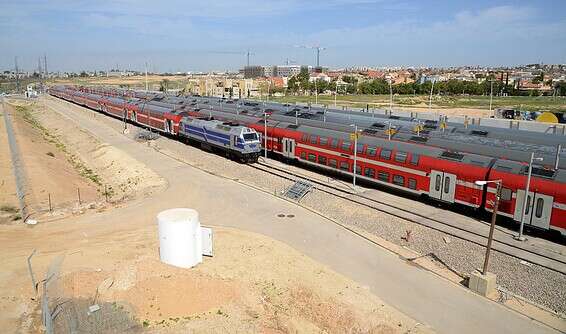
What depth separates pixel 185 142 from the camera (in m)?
56.2

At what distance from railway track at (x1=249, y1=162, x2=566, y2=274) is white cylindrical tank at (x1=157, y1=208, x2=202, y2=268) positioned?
1368 centimetres

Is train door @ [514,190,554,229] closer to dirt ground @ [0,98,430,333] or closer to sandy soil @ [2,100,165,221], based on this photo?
dirt ground @ [0,98,430,333]

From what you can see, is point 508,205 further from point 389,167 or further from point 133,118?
point 133,118

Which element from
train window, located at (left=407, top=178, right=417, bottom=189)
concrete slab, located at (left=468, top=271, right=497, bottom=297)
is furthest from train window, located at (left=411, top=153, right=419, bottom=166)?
concrete slab, located at (left=468, top=271, right=497, bottom=297)

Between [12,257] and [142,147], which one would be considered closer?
[12,257]

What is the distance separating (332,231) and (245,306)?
9403mm

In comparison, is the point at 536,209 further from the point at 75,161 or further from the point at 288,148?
the point at 75,161

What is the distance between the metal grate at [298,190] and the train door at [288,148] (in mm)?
7744

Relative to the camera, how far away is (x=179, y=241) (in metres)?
19.8

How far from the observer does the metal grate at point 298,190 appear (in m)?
31.9

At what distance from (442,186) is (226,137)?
23.0m

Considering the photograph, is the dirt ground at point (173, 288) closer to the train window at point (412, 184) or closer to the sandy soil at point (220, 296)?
the sandy soil at point (220, 296)

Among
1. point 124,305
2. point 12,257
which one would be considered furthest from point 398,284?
point 12,257

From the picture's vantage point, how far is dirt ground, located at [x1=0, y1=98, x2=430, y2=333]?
15758 mm
